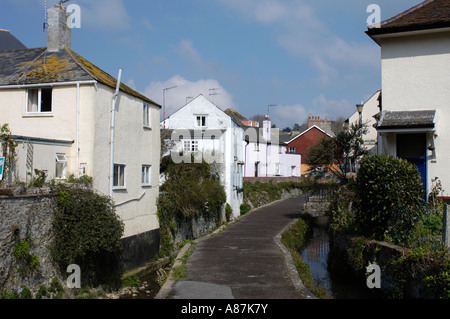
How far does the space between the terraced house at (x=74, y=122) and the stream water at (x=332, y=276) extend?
7119mm

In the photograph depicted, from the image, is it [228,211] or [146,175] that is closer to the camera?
[146,175]

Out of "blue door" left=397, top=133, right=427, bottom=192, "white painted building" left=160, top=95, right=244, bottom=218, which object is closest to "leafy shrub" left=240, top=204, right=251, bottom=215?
"white painted building" left=160, top=95, right=244, bottom=218

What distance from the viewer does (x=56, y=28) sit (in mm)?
16469

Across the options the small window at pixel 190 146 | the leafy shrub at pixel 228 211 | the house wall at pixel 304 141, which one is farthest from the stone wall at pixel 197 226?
the house wall at pixel 304 141

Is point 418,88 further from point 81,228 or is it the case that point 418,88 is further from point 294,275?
point 81,228

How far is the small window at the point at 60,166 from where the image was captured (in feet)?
44.5

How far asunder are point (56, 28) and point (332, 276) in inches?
555

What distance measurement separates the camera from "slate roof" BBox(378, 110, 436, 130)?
14.3 m

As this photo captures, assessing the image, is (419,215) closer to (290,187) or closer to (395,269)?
(395,269)

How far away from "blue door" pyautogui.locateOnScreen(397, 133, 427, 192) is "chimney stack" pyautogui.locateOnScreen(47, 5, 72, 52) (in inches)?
522

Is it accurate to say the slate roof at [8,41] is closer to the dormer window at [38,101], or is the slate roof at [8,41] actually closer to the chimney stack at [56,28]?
the chimney stack at [56,28]

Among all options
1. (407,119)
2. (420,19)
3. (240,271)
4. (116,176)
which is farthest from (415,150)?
(116,176)
